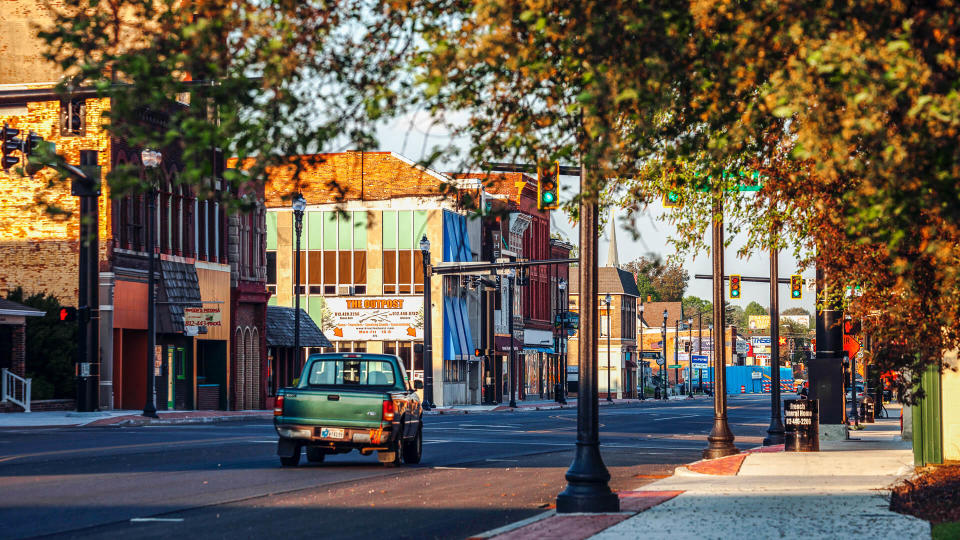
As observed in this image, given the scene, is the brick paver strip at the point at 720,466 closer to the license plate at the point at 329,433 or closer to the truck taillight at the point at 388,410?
the truck taillight at the point at 388,410

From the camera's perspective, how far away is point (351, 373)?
22297 mm

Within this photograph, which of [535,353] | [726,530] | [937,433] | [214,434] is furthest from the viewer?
[535,353]

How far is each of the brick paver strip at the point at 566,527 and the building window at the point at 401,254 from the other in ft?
187

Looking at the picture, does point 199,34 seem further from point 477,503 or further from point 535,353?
point 535,353

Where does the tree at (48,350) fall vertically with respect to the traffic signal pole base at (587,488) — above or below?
above

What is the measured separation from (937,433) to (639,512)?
8.06 metres

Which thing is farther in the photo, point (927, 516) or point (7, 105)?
point (7, 105)

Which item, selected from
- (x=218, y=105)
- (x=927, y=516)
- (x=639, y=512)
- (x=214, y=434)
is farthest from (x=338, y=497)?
(x=214, y=434)

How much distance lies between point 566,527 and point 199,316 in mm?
36159

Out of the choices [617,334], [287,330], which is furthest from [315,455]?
[617,334]

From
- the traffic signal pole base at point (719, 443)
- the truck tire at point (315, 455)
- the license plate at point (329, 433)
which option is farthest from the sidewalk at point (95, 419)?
the traffic signal pole base at point (719, 443)

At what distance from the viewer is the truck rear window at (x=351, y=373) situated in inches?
871

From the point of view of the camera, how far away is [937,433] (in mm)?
20578

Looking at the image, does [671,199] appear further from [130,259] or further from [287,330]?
[287,330]
